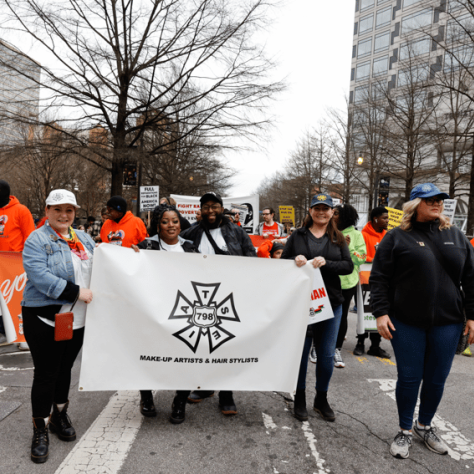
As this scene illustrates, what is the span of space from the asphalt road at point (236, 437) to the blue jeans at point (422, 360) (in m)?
0.39

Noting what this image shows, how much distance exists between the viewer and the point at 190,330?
11.1 feet

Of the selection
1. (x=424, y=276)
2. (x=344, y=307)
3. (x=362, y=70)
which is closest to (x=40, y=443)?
(x=424, y=276)

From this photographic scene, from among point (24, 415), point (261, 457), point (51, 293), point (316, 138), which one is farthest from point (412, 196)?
point (316, 138)

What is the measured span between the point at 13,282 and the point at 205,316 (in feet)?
10.2

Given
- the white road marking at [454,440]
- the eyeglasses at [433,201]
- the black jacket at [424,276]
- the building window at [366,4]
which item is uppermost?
the building window at [366,4]

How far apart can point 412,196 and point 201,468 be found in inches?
98.9

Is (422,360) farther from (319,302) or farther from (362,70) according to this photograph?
(362,70)

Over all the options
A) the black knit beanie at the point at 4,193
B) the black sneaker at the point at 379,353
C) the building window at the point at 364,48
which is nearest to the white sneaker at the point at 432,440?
the black sneaker at the point at 379,353

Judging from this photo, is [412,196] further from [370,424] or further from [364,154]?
[364,154]

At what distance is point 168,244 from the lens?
12.3ft

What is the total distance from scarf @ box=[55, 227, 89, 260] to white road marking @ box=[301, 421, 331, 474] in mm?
2246

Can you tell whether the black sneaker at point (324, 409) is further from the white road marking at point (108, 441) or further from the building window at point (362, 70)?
the building window at point (362, 70)

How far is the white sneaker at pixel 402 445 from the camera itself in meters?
3.11

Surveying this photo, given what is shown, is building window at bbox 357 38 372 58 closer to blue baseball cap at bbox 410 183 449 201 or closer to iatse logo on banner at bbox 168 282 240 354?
blue baseball cap at bbox 410 183 449 201
